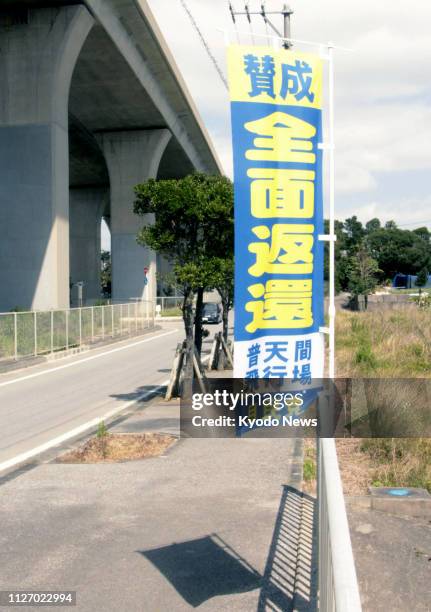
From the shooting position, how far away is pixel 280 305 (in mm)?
6180

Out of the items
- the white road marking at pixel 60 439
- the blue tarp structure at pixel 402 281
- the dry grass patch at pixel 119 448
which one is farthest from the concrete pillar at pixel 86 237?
the blue tarp structure at pixel 402 281

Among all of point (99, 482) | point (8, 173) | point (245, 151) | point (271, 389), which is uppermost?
point (8, 173)

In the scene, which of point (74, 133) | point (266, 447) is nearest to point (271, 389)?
point (266, 447)

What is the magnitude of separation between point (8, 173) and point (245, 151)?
24471 millimetres

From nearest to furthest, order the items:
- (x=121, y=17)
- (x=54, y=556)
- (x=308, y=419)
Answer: (x=54, y=556) → (x=308, y=419) → (x=121, y=17)

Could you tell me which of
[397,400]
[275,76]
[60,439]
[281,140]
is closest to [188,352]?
[60,439]

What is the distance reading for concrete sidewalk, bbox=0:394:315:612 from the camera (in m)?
5.08

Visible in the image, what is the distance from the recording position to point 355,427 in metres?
10.1

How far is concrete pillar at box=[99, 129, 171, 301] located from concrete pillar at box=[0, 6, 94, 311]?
760 inches

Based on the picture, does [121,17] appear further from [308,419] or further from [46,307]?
[308,419]

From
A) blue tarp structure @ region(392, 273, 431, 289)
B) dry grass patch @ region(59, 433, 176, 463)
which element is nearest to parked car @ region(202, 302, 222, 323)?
dry grass patch @ region(59, 433, 176, 463)

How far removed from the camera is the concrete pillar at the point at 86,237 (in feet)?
230

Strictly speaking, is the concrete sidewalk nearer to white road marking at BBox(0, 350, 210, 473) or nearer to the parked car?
white road marking at BBox(0, 350, 210, 473)

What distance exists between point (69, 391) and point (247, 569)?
11977 mm
